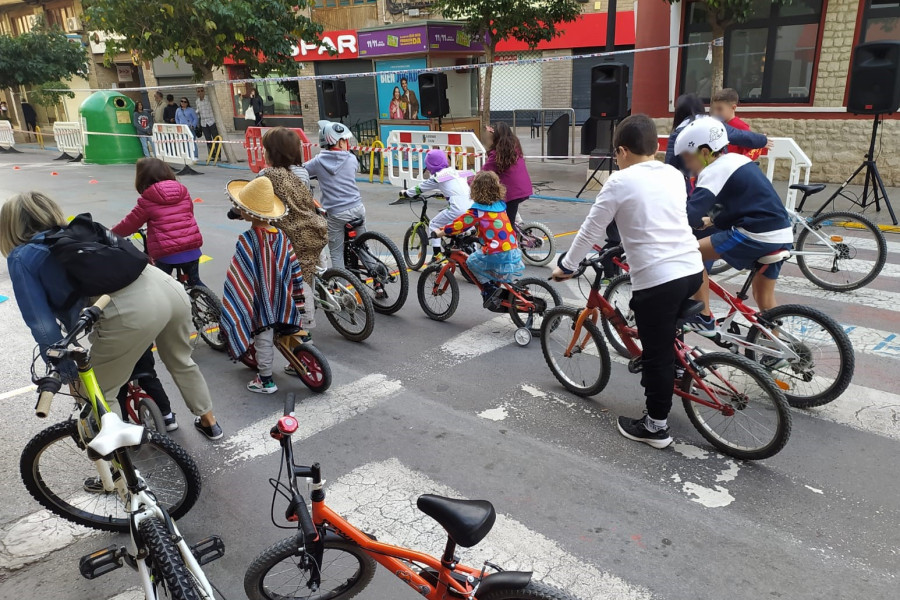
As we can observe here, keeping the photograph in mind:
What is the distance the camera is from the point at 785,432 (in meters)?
3.75

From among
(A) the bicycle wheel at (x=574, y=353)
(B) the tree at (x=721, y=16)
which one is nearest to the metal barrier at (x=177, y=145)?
(B) the tree at (x=721, y=16)

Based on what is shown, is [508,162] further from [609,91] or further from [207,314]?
[609,91]

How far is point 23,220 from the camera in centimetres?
336

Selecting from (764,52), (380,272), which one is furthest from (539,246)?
(764,52)

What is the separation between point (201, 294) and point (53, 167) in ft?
59.7

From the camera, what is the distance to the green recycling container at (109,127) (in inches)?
786

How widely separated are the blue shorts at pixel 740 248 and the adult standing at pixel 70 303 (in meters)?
3.59

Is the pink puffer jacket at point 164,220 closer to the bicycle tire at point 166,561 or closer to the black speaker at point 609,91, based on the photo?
the bicycle tire at point 166,561

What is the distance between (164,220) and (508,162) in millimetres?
3605

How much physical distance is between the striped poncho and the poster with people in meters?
12.7

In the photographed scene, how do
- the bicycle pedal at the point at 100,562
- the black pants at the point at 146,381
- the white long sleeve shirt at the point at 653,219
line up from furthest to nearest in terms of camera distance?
1. the black pants at the point at 146,381
2. the white long sleeve shirt at the point at 653,219
3. the bicycle pedal at the point at 100,562

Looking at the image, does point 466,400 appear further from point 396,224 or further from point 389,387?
point 396,224

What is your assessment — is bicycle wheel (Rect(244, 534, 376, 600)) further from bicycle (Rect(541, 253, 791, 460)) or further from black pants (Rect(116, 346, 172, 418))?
bicycle (Rect(541, 253, 791, 460))

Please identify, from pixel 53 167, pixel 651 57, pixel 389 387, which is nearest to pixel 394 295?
pixel 389 387
